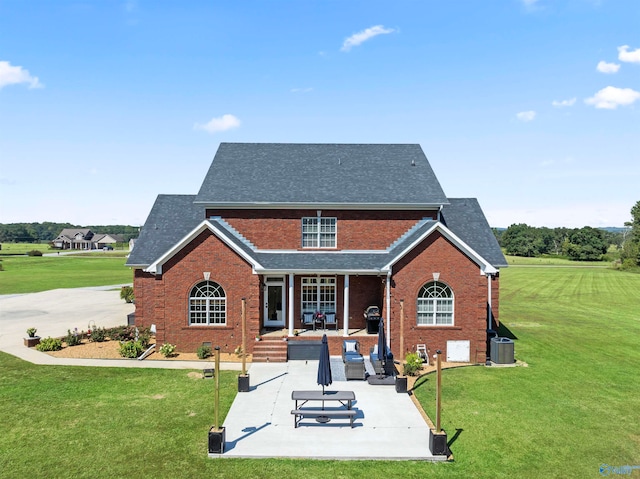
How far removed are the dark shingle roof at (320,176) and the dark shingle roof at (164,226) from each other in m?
2.91

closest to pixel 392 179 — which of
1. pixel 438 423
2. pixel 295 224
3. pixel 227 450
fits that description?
pixel 295 224

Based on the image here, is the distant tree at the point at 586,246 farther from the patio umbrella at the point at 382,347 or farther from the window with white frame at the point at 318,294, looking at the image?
the patio umbrella at the point at 382,347

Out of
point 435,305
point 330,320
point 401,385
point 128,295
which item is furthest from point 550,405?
point 128,295

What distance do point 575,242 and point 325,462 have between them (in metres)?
135

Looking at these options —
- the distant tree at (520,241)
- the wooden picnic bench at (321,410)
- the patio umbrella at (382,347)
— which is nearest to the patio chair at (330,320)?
the patio umbrella at (382,347)

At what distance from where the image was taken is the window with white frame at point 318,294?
2447 cm

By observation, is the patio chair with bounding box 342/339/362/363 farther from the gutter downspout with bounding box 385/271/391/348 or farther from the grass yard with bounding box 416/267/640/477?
the grass yard with bounding box 416/267/640/477

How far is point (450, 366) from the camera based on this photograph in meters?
20.7

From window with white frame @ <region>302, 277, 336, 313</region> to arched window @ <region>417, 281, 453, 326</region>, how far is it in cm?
522

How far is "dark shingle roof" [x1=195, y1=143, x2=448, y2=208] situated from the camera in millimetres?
24922

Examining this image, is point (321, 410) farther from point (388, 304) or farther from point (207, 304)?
point (207, 304)

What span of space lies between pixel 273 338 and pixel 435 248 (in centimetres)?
952

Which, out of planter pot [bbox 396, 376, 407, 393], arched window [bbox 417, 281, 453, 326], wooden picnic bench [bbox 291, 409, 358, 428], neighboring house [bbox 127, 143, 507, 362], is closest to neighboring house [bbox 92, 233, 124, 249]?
neighboring house [bbox 127, 143, 507, 362]

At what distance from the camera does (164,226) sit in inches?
1071
